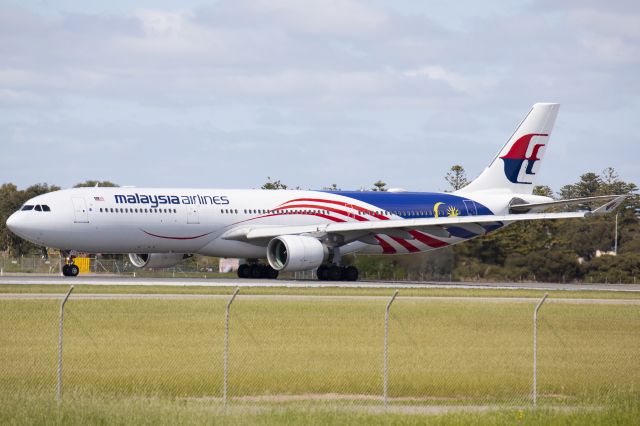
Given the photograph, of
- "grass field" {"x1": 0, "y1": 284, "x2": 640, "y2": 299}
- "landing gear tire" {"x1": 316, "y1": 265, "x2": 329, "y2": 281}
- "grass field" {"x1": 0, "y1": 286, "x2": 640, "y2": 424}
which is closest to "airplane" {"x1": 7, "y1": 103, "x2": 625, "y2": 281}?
"landing gear tire" {"x1": 316, "y1": 265, "x2": 329, "y2": 281}

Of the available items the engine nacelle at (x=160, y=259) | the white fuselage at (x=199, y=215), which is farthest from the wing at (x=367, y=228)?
the engine nacelle at (x=160, y=259)

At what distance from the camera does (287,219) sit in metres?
55.2

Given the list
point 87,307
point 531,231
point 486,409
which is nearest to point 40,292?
point 87,307

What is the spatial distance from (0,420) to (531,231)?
173 ft

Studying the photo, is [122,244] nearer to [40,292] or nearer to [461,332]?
[40,292]

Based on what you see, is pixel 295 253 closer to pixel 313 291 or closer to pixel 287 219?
pixel 287 219

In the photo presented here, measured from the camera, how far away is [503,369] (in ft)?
77.3

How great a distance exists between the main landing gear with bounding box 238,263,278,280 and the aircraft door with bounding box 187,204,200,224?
5.51 meters

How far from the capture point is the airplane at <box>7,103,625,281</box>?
49.6m

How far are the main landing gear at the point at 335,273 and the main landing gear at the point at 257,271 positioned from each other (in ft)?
9.65

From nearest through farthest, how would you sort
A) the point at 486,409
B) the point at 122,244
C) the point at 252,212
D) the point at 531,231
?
1. the point at 486,409
2. the point at 122,244
3. the point at 252,212
4. the point at 531,231

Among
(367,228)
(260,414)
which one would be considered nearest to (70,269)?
(367,228)

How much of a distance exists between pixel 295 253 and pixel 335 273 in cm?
410

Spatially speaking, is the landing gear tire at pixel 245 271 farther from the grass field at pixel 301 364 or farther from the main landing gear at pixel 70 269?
the grass field at pixel 301 364
